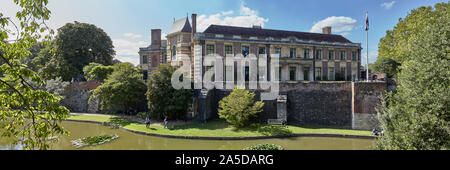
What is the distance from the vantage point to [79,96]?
98.5 ft

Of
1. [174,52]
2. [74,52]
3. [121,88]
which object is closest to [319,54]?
[174,52]

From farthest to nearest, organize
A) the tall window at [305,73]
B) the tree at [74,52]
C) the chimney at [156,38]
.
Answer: the chimney at [156,38], the tree at [74,52], the tall window at [305,73]

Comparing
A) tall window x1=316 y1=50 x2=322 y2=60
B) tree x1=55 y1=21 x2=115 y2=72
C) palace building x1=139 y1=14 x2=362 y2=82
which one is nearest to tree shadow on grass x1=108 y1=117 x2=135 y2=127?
palace building x1=139 y1=14 x2=362 y2=82

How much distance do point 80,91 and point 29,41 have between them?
31.0 meters

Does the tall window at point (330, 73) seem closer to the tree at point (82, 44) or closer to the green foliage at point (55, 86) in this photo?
the tree at point (82, 44)

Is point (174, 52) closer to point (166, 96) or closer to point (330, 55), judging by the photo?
point (166, 96)

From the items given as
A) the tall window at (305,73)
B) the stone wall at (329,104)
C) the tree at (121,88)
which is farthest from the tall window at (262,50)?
the tree at (121,88)

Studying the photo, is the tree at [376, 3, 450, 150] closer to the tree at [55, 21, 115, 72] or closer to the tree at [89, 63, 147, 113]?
the tree at [89, 63, 147, 113]

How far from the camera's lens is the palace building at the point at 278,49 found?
2580cm

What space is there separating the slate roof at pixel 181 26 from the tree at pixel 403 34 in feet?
79.5

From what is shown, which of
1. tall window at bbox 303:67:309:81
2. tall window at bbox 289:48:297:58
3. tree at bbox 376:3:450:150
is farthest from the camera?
tall window at bbox 303:67:309:81

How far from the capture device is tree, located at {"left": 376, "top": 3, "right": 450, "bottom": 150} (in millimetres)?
7430

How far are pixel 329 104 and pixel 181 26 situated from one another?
70.2 feet
